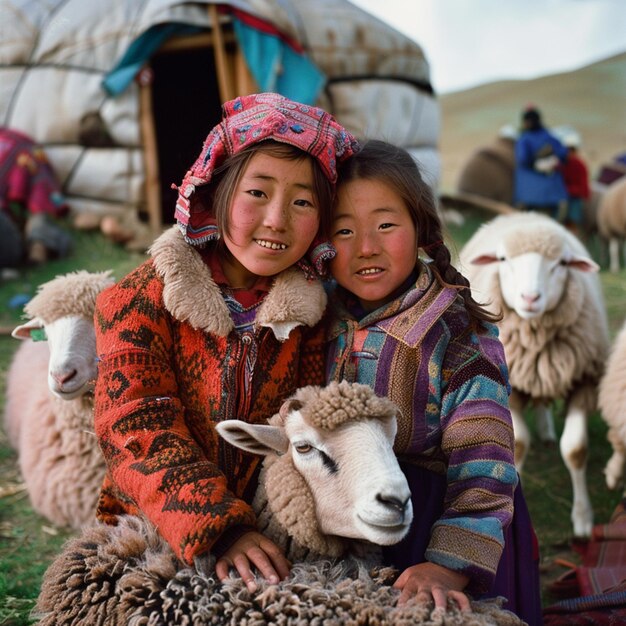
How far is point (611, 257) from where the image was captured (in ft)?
28.2

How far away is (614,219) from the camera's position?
8641mm

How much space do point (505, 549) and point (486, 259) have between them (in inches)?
63.6

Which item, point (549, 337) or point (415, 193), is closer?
point (415, 193)

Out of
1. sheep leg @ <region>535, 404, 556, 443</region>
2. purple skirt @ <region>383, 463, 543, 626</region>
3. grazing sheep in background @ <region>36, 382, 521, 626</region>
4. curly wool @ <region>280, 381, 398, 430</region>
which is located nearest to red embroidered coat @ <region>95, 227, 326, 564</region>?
grazing sheep in background @ <region>36, 382, 521, 626</region>

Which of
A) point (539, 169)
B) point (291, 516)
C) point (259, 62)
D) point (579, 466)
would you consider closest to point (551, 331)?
point (579, 466)

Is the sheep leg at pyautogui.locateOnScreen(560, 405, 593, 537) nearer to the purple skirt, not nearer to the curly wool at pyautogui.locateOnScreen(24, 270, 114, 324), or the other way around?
the purple skirt

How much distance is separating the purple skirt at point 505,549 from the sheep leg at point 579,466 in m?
1.17

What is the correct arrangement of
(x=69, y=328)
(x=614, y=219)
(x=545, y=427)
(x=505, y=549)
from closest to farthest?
(x=505, y=549), (x=69, y=328), (x=545, y=427), (x=614, y=219)

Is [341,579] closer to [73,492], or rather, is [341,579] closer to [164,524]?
[164,524]

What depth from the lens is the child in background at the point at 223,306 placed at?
148 centimetres

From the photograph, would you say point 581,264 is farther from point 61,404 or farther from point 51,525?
point 51,525

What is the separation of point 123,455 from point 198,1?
630 centimetres

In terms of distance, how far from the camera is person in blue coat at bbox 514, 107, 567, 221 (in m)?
9.20

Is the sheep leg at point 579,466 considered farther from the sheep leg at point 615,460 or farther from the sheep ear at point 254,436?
the sheep ear at point 254,436
